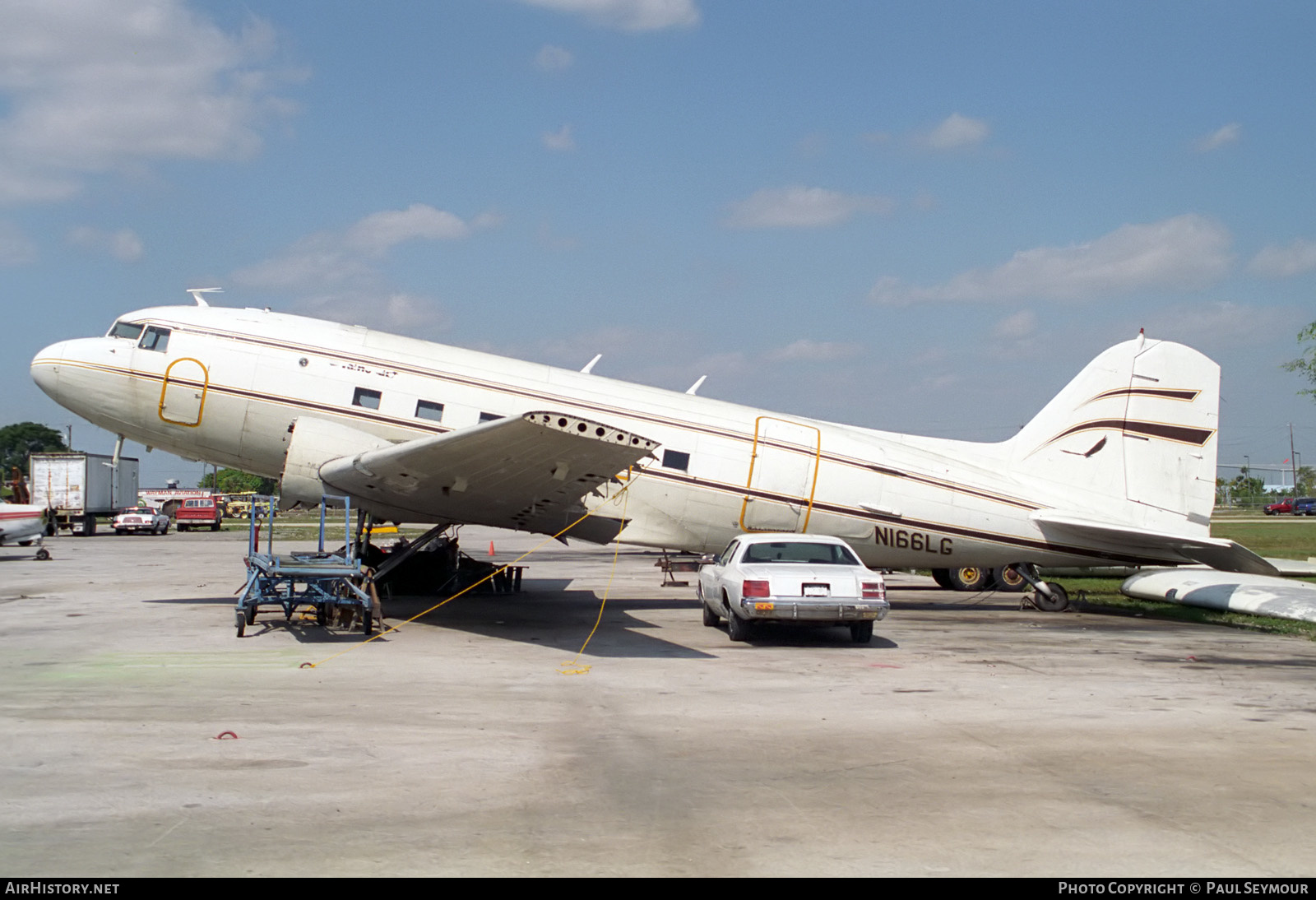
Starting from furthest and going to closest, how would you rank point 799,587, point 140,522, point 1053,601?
point 140,522
point 1053,601
point 799,587

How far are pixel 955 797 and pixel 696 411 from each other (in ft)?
40.0

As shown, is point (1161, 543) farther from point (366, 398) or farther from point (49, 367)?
point (49, 367)

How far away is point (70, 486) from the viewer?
155 ft

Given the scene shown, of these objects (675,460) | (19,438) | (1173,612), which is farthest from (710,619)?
(19,438)

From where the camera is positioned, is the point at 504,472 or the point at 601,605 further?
the point at 601,605

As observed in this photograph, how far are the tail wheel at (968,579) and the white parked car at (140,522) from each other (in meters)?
42.7

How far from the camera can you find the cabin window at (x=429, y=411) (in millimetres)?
16688

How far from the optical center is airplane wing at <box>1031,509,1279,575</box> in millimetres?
17297

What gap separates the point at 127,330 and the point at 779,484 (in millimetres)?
11430

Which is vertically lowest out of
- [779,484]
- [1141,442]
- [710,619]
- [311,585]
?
[710,619]

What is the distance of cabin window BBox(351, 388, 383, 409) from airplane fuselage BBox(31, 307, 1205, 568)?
0.02 m

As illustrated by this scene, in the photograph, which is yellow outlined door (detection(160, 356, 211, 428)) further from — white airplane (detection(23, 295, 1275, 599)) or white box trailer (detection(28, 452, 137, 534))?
white box trailer (detection(28, 452, 137, 534))

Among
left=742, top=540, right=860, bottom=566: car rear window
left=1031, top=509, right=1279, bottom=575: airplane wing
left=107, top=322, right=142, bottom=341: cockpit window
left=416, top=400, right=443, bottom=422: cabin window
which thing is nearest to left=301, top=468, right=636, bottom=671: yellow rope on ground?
left=742, top=540, right=860, bottom=566: car rear window
